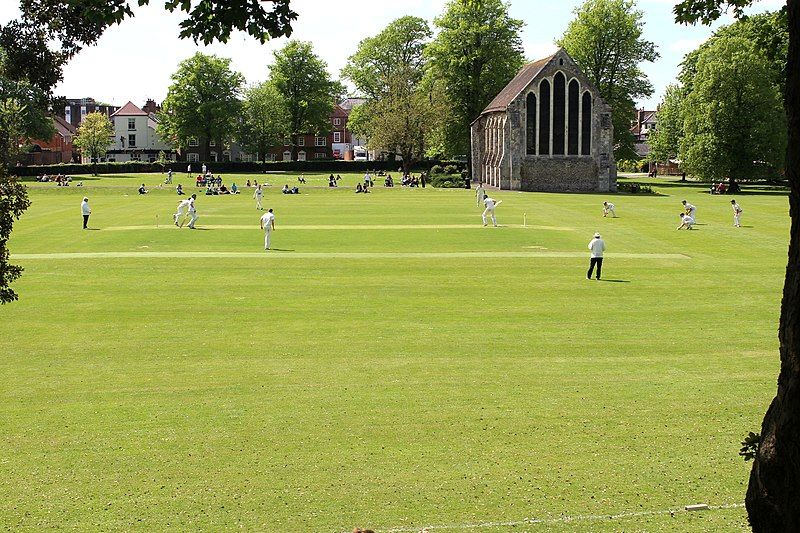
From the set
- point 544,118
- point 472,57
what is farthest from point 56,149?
point 544,118

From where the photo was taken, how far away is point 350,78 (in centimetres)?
12181

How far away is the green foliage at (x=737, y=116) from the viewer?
81.2 m

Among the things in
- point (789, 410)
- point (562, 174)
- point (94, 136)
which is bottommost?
point (789, 410)

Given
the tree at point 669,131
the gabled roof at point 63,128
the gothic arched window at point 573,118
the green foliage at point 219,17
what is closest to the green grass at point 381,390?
the green foliage at point 219,17

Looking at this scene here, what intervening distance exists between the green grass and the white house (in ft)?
378

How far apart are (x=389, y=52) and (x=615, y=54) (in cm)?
3304

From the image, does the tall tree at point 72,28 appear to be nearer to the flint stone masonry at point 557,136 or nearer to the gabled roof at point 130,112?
the flint stone masonry at point 557,136

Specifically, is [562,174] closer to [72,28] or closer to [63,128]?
[72,28]

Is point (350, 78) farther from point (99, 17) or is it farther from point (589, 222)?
point (99, 17)

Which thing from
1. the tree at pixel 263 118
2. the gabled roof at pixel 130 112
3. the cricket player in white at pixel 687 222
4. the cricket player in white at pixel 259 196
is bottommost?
the cricket player in white at pixel 687 222

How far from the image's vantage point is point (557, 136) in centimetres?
8281

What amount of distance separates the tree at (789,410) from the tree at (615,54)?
90.9m

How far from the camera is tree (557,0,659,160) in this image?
9388 cm

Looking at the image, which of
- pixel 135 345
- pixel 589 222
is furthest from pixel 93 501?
pixel 589 222
